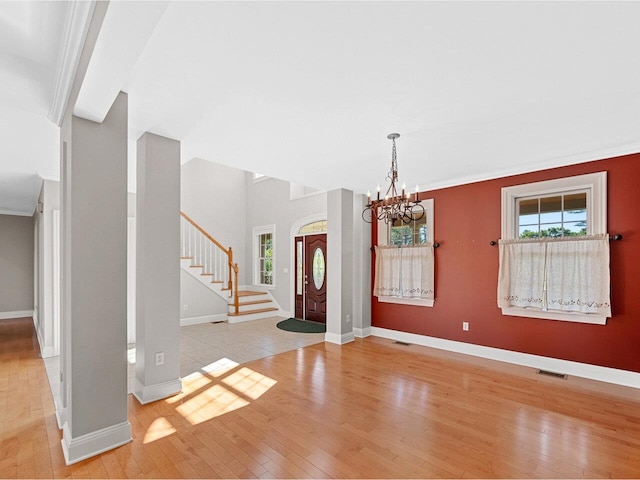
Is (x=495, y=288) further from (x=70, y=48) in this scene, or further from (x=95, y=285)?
(x=70, y=48)

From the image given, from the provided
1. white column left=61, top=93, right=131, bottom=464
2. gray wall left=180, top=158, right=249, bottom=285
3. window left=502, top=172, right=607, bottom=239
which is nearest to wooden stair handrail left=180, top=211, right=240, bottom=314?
gray wall left=180, top=158, right=249, bottom=285

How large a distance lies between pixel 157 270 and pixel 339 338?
10.7 feet

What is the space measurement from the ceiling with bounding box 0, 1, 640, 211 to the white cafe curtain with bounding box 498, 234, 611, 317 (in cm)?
115

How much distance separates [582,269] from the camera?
3773mm

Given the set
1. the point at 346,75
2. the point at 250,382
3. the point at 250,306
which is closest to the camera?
the point at 346,75

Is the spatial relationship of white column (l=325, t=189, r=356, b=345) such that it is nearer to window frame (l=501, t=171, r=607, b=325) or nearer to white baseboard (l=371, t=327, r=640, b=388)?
white baseboard (l=371, t=327, r=640, b=388)

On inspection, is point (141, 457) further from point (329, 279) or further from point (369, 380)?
point (329, 279)

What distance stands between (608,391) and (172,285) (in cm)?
473

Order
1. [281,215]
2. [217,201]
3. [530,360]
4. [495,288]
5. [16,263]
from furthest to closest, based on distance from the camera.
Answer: [217,201] < [281,215] < [16,263] < [495,288] < [530,360]

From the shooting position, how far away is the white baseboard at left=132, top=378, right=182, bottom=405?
9.78ft

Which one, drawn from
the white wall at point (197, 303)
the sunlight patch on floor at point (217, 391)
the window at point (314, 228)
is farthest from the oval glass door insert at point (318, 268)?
the sunlight patch on floor at point (217, 391)

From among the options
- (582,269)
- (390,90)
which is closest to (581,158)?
(582,269)

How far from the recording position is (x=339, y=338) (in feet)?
17.4

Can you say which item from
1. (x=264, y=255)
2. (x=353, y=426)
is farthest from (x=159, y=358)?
(x=264, y=255)
